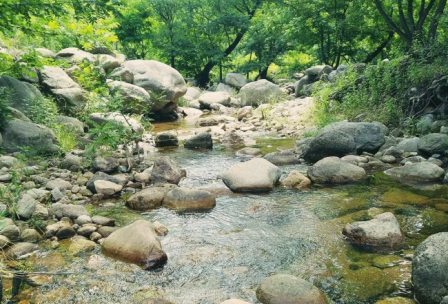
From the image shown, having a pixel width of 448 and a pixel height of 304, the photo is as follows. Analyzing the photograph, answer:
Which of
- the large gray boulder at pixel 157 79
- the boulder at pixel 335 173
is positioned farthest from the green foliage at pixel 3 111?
the large gray boulder at pixel 157 79

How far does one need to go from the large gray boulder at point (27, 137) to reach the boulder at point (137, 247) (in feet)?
12.5

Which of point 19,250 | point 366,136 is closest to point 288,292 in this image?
point 19,250

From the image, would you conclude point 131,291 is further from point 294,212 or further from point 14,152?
point 14,152

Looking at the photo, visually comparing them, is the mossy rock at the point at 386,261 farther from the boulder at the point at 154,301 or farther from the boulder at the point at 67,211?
the boulder at the point at 67,211

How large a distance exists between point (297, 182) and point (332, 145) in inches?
73.9

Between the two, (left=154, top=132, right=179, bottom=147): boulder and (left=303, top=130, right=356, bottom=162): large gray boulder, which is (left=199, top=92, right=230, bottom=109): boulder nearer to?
(left=154, top=132, right=179, bottom=147): boulder

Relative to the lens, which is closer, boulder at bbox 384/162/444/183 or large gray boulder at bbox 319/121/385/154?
boulder at bbox 384/162/444/183

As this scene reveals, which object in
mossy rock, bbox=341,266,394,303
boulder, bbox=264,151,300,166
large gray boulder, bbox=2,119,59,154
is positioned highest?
large gray boulder, bbox=2,119,59,154

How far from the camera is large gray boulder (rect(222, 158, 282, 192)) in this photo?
6.29 meters

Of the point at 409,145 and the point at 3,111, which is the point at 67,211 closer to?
the point at 3,111

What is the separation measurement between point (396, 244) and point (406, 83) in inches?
270

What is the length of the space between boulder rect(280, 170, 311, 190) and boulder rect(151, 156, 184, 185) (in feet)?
6.08

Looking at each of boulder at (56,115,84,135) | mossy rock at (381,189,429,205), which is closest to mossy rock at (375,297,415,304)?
mossy rock at (381,189,429,205)

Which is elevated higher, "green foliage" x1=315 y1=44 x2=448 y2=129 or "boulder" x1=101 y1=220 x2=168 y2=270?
"green foliage" x1=315 y1=44 x2=448 y2=129
